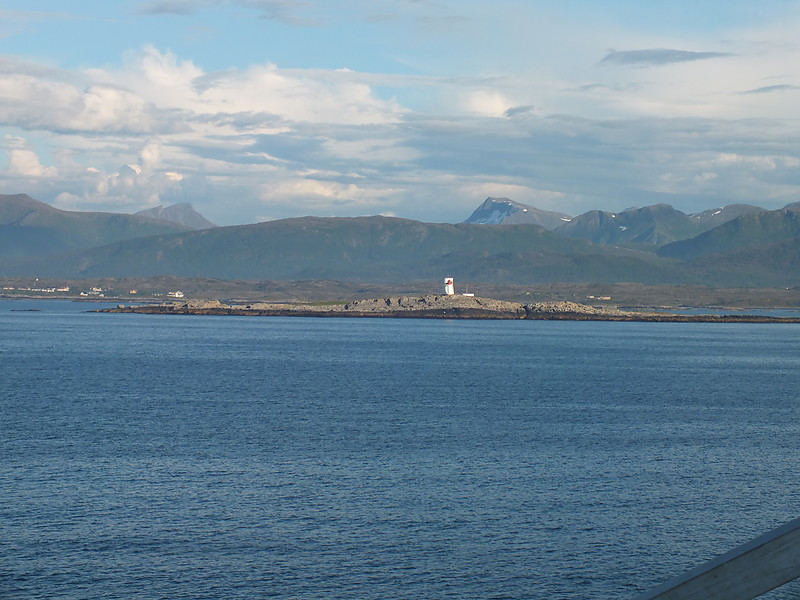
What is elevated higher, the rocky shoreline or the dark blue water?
the rocky shoreline

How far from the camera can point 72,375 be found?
6881 cm

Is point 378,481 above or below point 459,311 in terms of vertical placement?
below

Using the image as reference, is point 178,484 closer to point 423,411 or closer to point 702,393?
point 423,411

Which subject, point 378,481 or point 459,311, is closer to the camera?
point 378,481

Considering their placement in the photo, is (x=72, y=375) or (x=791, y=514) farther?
(x=72, y=375)

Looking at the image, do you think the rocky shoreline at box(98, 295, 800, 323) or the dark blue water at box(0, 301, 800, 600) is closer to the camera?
the dark blue water at box(0, 301, 800, 600)

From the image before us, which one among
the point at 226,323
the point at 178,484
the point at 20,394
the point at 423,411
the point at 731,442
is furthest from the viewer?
the point at 226,323

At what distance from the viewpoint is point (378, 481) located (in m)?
31.3

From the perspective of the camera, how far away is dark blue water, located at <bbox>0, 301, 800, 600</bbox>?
22.1m

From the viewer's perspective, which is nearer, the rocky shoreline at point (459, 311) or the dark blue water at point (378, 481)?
the dark blue water at point (378, 481)

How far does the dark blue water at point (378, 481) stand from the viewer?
2212cm

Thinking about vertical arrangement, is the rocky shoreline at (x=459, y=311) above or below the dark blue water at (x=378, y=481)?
above

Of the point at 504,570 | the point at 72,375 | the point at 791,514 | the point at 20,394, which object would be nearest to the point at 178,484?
the point at 504,570

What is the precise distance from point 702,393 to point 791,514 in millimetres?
37560
